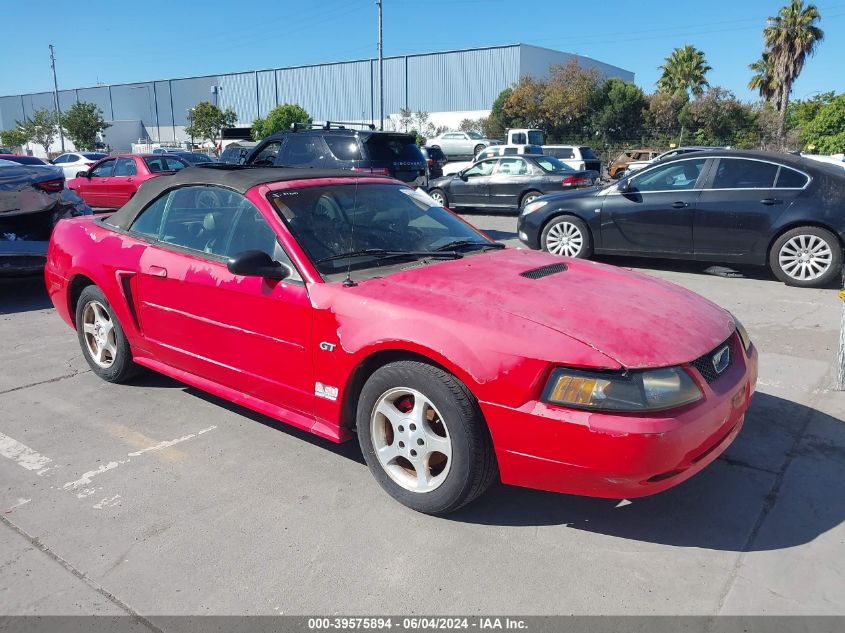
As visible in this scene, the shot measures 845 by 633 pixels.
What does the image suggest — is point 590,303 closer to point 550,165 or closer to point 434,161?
point 550,165

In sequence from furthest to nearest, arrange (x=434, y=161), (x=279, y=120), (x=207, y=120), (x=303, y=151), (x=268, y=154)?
(x=207, y=120)
(x=279, y=120)
(x=434, y=161)
(x=268, y=154)
(x=303, y=151)

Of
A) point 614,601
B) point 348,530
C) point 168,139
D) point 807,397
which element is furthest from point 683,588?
point 168,139

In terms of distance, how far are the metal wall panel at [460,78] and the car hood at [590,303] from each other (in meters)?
57.5

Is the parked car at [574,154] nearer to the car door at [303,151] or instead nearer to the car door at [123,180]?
the car door at [303,151]

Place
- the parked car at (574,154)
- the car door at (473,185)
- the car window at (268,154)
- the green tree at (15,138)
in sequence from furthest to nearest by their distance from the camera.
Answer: the green tree at (15,138) → the parked car at (574,154) → the car door at (473,185) → the car window at (268,154)

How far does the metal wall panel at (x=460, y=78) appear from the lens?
5738 cm

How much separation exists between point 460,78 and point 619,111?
18995 millimetres

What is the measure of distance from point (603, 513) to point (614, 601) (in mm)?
645

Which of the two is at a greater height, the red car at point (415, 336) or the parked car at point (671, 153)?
the parked car at point (671, 153)

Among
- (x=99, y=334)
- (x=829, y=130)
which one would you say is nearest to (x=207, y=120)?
(x=829, y=130)

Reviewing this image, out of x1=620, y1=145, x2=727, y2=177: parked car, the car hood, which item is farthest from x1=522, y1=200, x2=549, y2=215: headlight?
the car hood

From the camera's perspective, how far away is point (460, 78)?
196 ft

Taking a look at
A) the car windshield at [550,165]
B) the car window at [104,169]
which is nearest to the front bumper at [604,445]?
the car windshield at [550,165]

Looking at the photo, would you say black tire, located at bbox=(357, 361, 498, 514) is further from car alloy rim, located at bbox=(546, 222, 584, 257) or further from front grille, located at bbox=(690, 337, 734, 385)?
car alloy rim, located at bbox=(546, 222, 584, 257)
